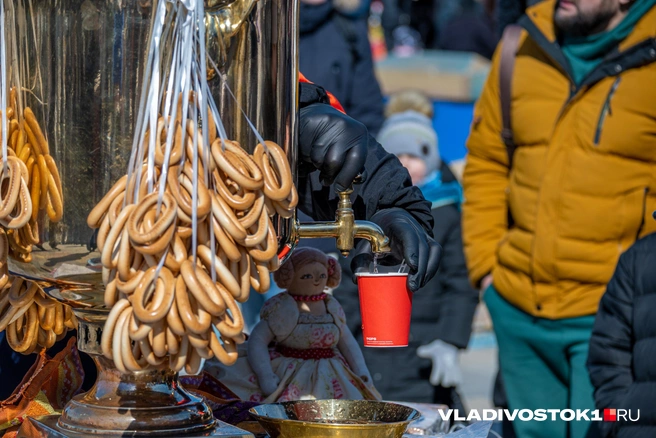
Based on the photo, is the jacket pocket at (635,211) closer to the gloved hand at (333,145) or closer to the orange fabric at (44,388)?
the gloved hand at (333,145)

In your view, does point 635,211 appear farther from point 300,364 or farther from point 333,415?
point 333,415

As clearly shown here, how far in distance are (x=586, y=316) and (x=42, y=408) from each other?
2.20 metres

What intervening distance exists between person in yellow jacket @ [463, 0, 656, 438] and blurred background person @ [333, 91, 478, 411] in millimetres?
210

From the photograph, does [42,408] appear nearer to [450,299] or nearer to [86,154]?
[86,154]

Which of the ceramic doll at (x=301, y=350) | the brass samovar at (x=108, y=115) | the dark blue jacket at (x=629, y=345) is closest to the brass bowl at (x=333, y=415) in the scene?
the brass samovar at (x=108, y=115)

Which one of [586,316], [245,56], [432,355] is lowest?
[432,355]

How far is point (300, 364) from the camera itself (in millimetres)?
1812

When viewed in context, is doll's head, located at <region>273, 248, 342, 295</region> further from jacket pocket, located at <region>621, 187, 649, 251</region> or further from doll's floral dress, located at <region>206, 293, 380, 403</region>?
jacket pocket, located at <region>621, 187, 649, 251</region>

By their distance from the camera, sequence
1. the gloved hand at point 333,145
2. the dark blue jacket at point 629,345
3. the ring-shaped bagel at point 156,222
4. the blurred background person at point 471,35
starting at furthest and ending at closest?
the blurred background person at point 471,35, the dark blue jacket at point 629,345, the gloved hand at point 333,145, the ring-shaped bagel at point 156,222

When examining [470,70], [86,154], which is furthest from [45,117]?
[470,70]

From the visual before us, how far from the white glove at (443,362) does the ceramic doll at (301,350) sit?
195 centimetres

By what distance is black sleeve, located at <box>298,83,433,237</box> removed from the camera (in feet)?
5.71

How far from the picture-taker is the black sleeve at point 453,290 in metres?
3.81

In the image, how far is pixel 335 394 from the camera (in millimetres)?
1780
